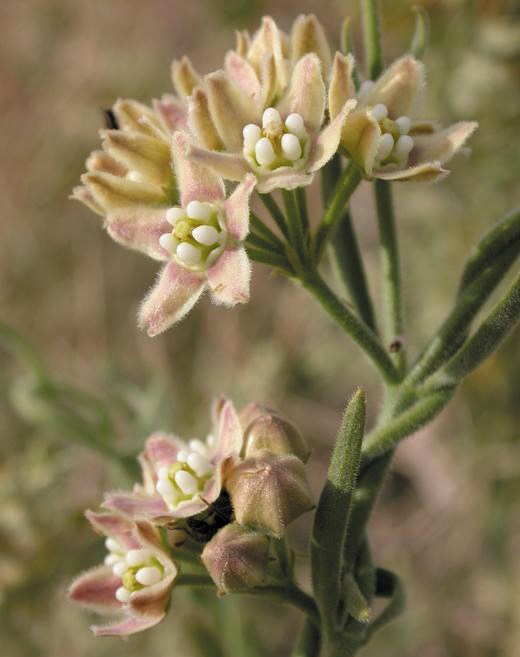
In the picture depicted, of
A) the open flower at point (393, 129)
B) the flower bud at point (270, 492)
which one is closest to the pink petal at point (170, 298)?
the flower bud at point (270, 492)

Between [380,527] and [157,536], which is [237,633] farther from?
[380,527]

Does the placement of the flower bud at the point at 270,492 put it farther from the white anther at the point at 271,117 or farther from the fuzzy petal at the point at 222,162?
the white anther at the point at 271,117

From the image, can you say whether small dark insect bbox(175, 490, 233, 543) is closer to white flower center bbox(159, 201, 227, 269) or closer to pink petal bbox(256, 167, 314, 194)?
white flower center bbox(159, 201, 227, 269)

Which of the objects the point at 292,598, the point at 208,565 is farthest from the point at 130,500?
the point at 292,598

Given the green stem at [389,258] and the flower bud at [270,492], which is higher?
the green stem at [389,258]

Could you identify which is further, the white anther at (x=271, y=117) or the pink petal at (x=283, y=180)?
the white anther at (x=271, y=117)

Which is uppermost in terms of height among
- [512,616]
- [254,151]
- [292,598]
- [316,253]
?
[254,151]
